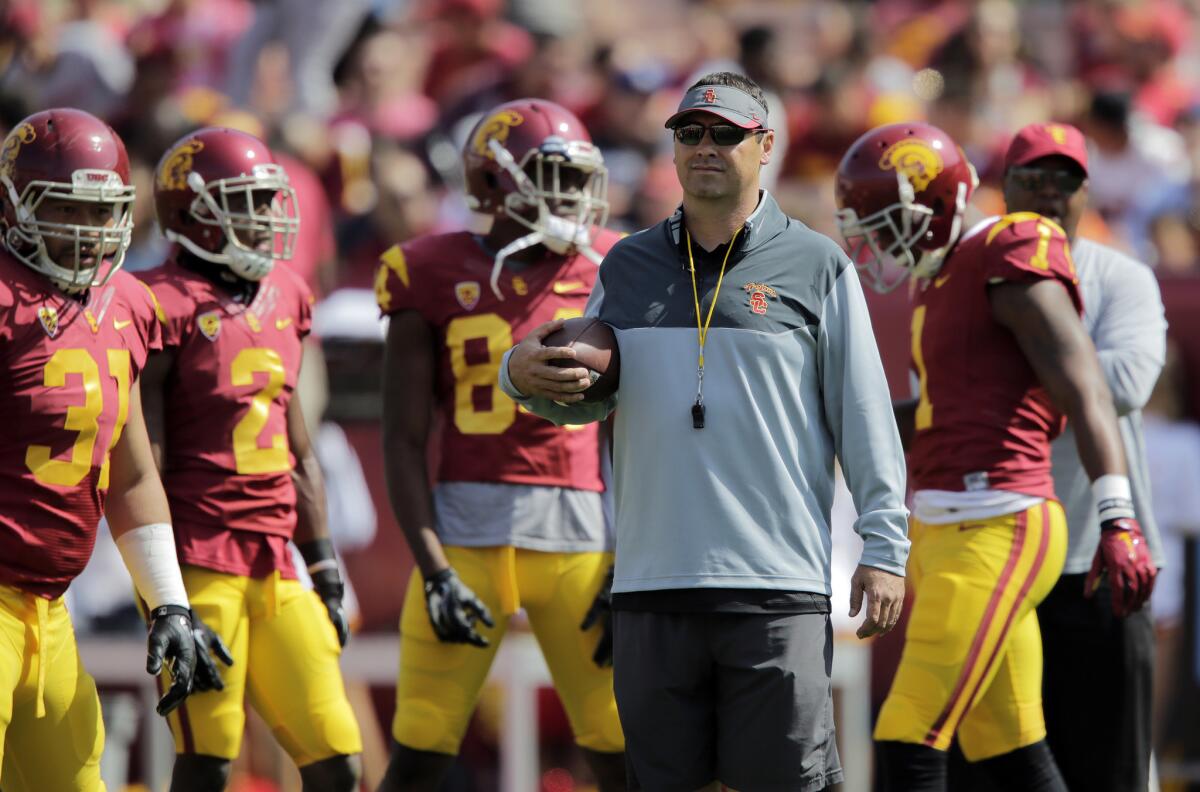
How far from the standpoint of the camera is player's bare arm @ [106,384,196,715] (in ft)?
14.1

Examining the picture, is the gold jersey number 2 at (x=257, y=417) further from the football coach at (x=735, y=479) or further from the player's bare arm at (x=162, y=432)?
the football coach at (x=735, y=479)

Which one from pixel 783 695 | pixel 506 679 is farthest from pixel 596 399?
pixel 506 679

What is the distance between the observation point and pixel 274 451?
482 centimetres

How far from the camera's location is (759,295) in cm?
379

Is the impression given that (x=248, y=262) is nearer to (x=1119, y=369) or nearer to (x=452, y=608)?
(x=452, y=608)

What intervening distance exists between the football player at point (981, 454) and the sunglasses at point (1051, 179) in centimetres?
30

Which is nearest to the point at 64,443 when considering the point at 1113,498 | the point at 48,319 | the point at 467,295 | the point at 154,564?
the point at 48,319

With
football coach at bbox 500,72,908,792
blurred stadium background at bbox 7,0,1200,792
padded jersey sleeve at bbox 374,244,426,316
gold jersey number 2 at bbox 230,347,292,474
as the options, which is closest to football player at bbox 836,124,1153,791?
football coach at bbox 500,72,908,792

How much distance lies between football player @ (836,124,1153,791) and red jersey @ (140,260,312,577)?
5.51 ft

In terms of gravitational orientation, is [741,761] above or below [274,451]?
below

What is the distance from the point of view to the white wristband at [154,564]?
14.1ft

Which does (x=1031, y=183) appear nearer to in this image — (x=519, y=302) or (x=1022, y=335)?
(x=1022, y=335)

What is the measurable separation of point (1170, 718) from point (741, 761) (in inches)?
156

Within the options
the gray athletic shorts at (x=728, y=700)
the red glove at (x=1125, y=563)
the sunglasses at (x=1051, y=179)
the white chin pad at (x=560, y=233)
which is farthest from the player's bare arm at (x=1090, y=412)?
the white chin pad at (x=560, y=233)
